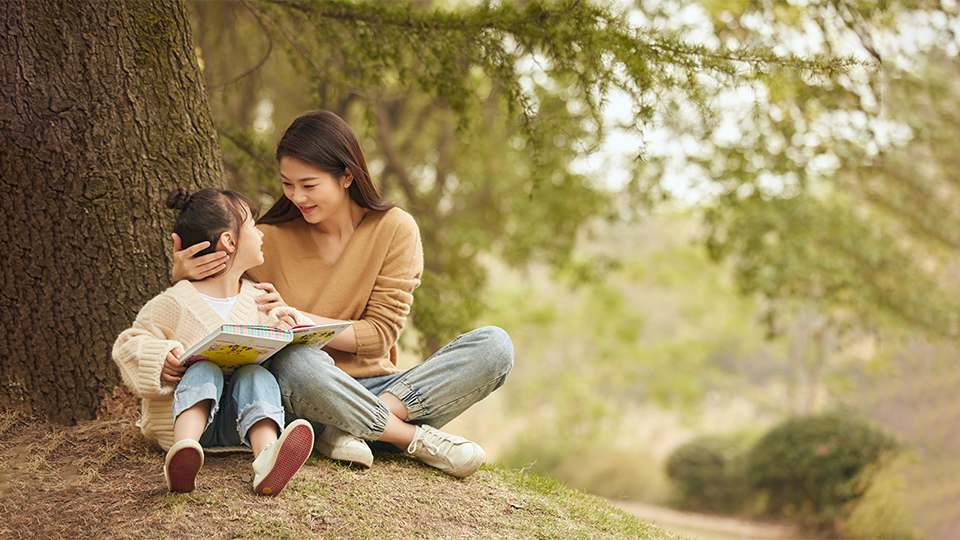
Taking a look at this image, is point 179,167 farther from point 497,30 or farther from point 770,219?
point 770,219

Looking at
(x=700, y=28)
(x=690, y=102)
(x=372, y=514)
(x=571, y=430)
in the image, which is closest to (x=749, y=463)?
(x=571, y=430)

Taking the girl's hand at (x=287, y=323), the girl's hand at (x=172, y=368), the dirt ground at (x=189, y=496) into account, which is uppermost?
the girl's hand at (x=287, y=323)

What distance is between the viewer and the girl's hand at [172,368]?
205 cm

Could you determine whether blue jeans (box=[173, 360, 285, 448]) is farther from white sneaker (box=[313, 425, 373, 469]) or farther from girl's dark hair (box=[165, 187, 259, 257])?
girl's dark hair (box=[165, 187, 259, 257])

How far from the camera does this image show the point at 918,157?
7.49m

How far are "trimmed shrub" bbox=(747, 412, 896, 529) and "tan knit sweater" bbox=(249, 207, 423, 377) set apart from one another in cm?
749

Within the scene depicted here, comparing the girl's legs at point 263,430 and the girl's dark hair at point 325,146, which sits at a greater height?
the girl's dark hair at point 325,146

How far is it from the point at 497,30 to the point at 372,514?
2.11 meters

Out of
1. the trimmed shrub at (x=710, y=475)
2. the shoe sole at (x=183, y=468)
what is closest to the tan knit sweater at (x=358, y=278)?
the shoe sole at (x=183, y=468)

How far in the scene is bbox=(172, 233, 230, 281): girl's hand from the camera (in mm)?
2201

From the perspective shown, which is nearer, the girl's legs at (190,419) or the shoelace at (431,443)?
the girl's legs at (190,419)

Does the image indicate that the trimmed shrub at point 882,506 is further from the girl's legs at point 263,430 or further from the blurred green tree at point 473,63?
the girl's legs at point 263,430

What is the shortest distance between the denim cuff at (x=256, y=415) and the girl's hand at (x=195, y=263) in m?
0.45

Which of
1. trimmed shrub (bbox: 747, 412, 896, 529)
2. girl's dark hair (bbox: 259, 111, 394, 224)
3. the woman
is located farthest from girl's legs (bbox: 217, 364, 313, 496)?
trimmed shrub (bbox: 747, 412, 896, 529)
